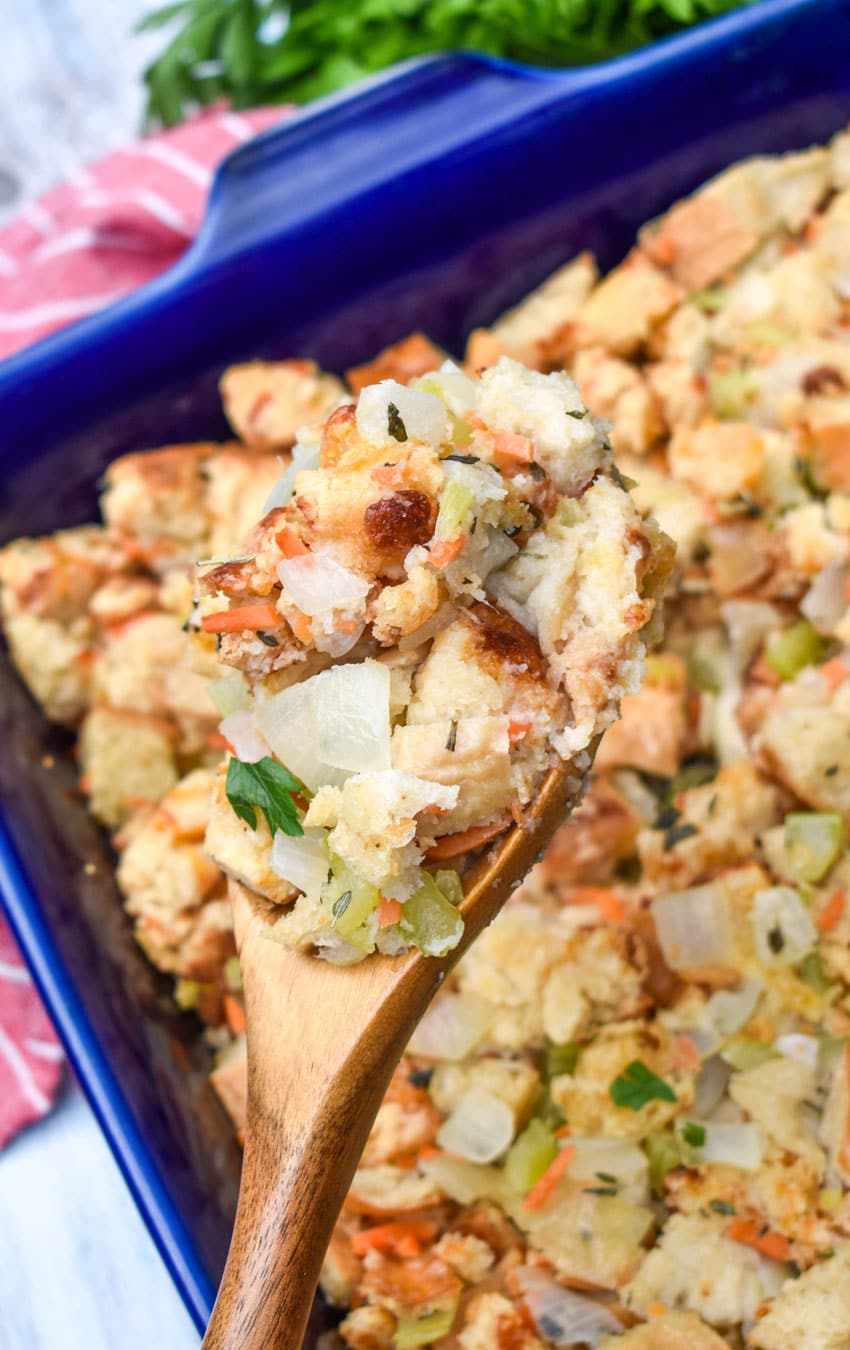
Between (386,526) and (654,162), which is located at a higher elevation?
(386,526)

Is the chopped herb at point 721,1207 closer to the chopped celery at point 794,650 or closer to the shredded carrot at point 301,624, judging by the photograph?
the chopped celery at point 794,650

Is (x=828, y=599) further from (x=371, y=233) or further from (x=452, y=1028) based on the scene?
(x=371, y=233)

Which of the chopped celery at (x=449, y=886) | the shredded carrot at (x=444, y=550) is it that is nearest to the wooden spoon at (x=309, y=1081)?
the chopped celery at (x=449, y=886)

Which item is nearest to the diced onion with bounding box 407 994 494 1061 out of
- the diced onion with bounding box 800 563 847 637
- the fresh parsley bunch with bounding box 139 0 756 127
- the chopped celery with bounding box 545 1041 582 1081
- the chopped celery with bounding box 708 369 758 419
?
the chopped celery with bounding box 545 1041 582 1081

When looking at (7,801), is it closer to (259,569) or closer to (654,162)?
(259,569)

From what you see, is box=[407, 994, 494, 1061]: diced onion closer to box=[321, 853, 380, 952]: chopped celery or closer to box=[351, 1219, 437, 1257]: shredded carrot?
→ box=[351, 1219, 437, 1257]: shredded carrot

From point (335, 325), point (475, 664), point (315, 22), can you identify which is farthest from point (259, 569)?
point (315, 22)

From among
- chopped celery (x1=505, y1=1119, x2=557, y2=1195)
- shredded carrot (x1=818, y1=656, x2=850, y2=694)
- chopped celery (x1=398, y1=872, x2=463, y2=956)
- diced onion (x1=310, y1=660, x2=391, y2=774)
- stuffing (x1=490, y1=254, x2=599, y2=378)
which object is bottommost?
chopped celery (x1=505, y1=1119, x2=557, y2=1195)
